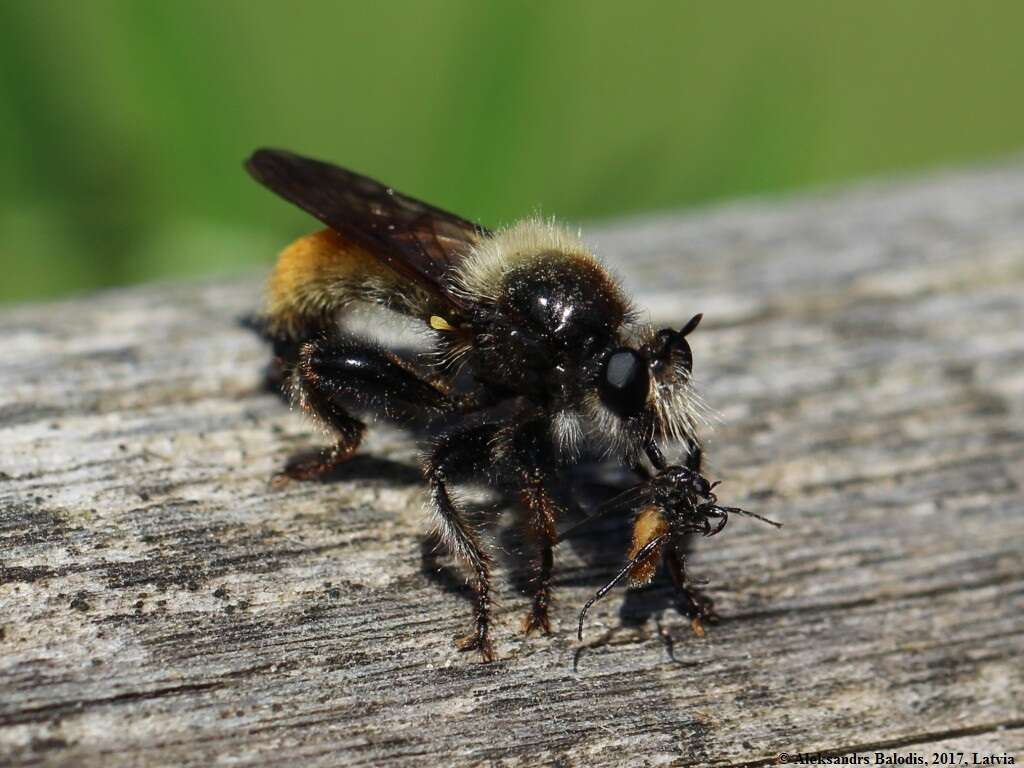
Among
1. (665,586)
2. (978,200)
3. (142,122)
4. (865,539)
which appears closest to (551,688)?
(665,586)

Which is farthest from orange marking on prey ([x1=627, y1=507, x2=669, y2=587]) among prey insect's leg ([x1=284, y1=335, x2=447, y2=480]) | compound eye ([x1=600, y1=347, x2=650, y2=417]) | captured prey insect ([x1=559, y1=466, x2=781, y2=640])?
prey insect's leg ([x1=284, y1=335, x2=447, y2=480])

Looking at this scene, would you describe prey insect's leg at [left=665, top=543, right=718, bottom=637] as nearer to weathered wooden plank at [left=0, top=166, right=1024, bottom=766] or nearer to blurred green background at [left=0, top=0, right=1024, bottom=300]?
weathered wooden plank at [left=0, top=166, right=1024, bottom=766]

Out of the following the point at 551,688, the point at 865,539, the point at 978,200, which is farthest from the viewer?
the point at 978,200

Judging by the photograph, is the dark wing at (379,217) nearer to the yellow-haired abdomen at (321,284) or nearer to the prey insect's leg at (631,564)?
the yellow-haired abdomen at (321,284)

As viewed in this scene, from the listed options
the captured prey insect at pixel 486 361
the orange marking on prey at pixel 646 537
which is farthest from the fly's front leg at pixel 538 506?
the orange marking on prey at pixel 646 537

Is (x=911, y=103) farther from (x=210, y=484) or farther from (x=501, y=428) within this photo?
(x=210, y=484)

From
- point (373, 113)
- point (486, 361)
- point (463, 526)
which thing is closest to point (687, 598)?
point (463, 526)

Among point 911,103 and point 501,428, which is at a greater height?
point 911,103

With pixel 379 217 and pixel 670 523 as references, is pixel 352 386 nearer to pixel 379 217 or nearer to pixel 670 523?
pixel 379 217
